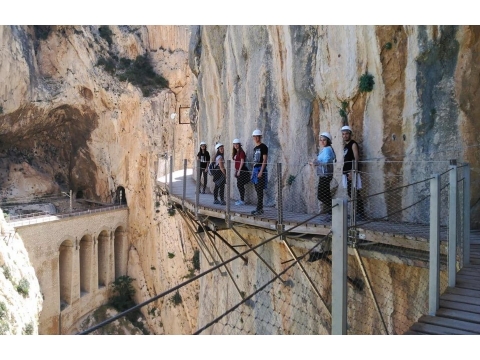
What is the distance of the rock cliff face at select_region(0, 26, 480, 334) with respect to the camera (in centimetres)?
618

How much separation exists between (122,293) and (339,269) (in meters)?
26.3

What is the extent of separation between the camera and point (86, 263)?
1011 inches

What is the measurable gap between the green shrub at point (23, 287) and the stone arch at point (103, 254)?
35.2 ft

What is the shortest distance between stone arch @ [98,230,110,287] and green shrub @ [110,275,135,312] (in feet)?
3.05

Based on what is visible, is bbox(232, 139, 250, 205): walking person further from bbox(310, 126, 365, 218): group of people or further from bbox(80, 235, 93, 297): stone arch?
bbox(80, 235, 93, 297): stone arch

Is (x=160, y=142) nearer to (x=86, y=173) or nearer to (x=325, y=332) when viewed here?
(x=86, y=173)

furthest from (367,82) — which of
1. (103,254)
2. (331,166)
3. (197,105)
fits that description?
(103,254)

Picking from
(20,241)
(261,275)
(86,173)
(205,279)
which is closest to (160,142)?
(86,173)

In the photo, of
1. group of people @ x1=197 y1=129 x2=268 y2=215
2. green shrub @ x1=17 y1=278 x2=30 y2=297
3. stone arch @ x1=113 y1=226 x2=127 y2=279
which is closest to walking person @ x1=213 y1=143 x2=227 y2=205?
group of people @ x1=197 y1=129 x2=268 y2=215

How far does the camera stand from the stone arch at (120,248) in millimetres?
28866

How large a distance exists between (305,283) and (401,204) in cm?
209

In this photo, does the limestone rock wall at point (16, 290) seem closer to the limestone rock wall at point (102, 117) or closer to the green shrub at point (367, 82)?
the limestone rock wall at point (102, 117)

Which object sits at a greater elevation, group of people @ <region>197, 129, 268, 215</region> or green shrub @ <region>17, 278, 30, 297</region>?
group of people @ <region>197, 129, 268, 215</region>

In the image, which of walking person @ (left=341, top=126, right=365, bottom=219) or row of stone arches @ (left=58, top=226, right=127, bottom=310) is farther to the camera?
row of stone arches @ (left=58, top=226, right=127, bottom=310)
